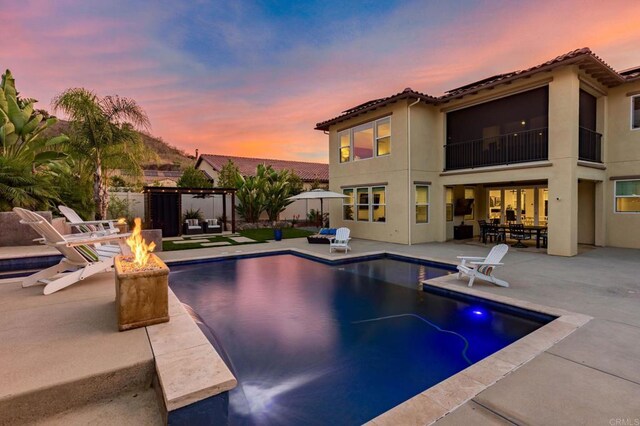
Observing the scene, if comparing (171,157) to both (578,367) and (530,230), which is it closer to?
(530,230)

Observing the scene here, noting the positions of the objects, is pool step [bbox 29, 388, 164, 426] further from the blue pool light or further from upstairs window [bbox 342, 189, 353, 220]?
upstairs window [bbox 342, 189, 353, 220]

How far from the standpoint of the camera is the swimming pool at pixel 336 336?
148 inches

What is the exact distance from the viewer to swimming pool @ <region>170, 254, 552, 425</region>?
3764 mm

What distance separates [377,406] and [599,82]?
15239 millimetres

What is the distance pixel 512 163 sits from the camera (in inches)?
500

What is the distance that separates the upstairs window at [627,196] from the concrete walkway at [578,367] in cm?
606

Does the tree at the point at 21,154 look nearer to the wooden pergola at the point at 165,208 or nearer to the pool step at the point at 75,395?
the wooden pergola at the point at 165,208

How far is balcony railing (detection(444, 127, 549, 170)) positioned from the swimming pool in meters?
6.97

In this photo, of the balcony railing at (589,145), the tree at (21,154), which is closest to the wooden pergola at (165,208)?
the tree at (21,154)

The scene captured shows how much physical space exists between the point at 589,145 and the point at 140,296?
51.1ft

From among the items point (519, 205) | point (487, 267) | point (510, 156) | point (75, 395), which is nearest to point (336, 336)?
point (75, 395)

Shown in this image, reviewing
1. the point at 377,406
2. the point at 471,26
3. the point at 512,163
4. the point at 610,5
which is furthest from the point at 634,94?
the point at 377,406

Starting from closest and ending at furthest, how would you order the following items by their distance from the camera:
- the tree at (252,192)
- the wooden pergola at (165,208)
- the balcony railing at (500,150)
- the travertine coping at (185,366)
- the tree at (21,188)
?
the travertine coping at (185,366) < the tree at (21,188) < the balcony railing at (500,150) < the wooden pergola at (165,208) < the tree at (252,192)

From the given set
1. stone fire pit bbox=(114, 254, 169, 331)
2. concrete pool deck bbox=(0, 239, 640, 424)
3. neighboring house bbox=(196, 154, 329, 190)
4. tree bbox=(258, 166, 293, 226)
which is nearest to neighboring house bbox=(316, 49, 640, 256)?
concrete pool deck bbox=(0, 239, 640, 424)
